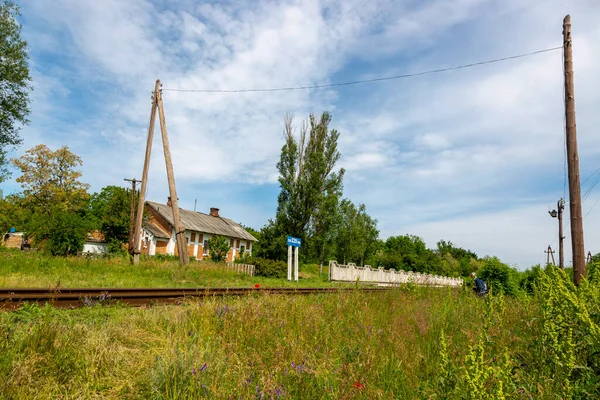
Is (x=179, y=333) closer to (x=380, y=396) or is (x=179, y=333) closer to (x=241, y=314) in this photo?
(x=241, y=314)

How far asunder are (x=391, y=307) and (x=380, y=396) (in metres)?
4.17

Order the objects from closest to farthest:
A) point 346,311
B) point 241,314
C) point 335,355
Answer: point 335,355
point 241,314
point 346,311

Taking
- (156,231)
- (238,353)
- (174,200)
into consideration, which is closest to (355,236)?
(156,231)

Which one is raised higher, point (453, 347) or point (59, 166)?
point (59, 166)

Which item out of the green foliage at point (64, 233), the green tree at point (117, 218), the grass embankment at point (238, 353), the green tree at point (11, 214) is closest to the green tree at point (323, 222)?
the green foliage at point (64, 233)

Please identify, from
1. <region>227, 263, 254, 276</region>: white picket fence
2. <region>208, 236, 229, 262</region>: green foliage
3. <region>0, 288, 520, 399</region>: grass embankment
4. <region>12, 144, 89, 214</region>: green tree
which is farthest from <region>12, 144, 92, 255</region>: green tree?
<region>0, 288, 520, 399</region>: grass embankment

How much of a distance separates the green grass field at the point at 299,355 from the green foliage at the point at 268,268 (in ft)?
56.9

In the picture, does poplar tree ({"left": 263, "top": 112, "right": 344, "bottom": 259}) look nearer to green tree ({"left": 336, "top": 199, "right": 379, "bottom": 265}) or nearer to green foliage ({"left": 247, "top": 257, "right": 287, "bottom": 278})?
green foliage ({"left": 247, "top": 257, "right": 287, "bottom": 278})

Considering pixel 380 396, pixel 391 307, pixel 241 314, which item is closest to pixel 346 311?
pixel 391 307

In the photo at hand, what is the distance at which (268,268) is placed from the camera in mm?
23328

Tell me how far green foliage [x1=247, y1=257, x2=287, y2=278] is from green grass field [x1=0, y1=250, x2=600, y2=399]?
17.3 meters

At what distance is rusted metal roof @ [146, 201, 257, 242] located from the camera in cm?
4787

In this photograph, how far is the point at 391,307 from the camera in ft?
23.7

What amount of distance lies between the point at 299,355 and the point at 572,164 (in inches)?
378
